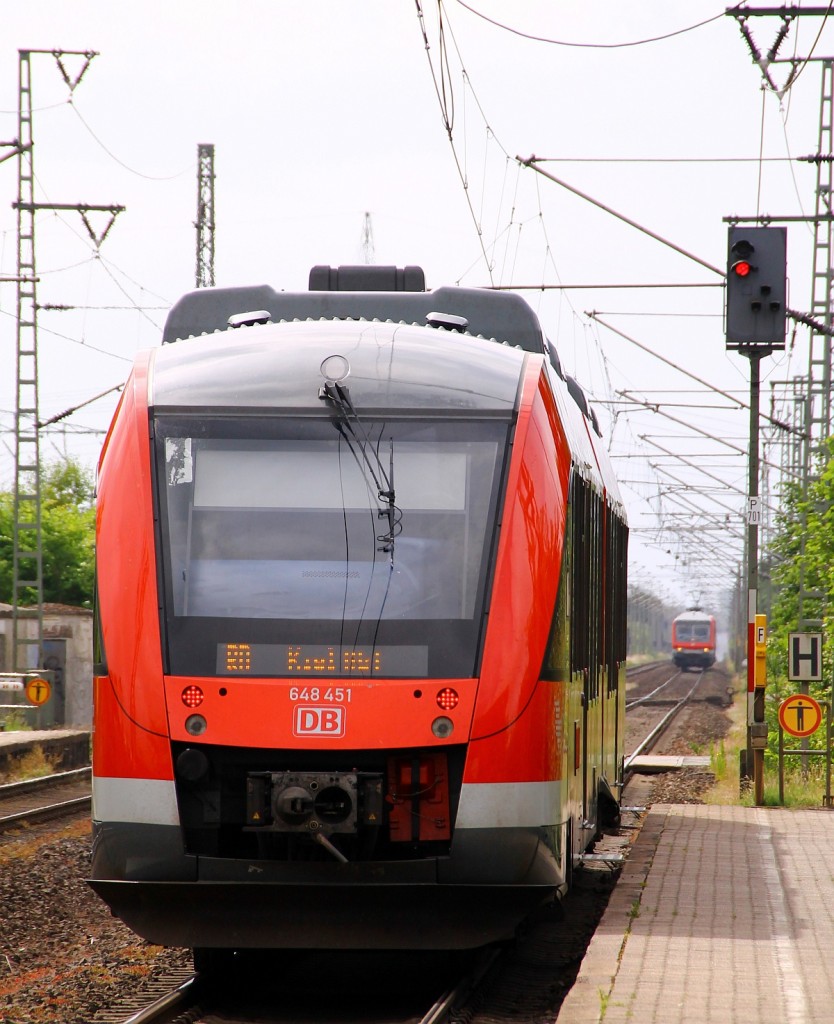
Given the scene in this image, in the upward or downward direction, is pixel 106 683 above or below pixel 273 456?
below

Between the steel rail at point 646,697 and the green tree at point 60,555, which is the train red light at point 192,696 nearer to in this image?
the green tree at point 60,555

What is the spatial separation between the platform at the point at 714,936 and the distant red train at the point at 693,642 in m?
72.2

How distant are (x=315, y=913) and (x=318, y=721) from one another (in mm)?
867

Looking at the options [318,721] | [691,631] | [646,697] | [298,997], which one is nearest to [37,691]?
[298,997]

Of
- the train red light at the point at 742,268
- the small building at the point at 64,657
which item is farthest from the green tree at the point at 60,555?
the train red light at the point at 742,268

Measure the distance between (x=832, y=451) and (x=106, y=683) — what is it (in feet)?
49.3

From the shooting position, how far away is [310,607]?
7832 mm

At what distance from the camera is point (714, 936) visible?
8859 mm

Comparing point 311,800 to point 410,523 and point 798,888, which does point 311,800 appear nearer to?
point 410,523

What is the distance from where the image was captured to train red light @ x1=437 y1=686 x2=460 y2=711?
763 cm

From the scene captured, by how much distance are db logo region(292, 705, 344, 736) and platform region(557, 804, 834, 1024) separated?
151cm

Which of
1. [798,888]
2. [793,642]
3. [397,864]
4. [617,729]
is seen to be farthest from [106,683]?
[793,642]

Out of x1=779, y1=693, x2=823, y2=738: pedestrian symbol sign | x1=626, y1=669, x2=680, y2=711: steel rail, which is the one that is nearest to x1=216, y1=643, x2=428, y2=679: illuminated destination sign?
x1=779, y1=693, x2=823, y2=738: pedestrian symbol sign

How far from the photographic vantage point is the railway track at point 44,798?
18.0 metres
